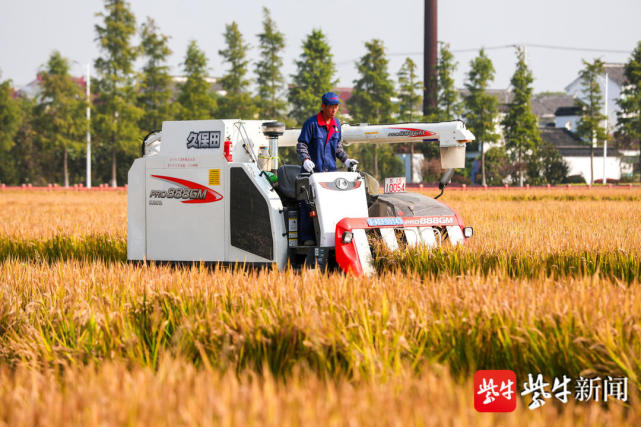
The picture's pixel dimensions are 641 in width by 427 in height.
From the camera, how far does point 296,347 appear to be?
17.1ft

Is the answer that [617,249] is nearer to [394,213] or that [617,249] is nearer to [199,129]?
[394,213]

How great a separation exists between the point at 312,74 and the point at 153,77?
12416mm

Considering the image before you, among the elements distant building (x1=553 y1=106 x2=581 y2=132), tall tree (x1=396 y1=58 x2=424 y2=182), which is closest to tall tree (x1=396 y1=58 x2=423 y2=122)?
tall tree (x1=396 y1=58 x2=424 y2=182)

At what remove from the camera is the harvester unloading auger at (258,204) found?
930 centimetres

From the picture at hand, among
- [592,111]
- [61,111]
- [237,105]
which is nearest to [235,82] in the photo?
[237,105]

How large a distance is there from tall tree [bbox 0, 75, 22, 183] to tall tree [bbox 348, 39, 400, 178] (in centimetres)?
2878

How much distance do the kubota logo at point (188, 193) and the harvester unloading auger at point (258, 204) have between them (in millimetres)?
13

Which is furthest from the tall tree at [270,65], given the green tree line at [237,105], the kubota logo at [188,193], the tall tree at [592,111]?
the kubota logo at [188,193]

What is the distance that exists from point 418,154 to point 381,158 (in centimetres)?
915

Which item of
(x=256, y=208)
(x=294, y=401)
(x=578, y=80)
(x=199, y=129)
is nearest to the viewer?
(x=294, y=401)

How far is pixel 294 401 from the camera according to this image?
3309mm

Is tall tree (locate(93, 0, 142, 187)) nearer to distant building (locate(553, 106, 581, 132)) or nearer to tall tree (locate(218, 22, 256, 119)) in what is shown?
tall tree (locate(218, 22, 256, 119))

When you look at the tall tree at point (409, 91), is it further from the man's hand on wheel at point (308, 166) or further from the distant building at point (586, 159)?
the man's hand on wheel at point (308, 166)

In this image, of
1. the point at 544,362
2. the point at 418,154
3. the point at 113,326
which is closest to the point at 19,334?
the point at 113,326
